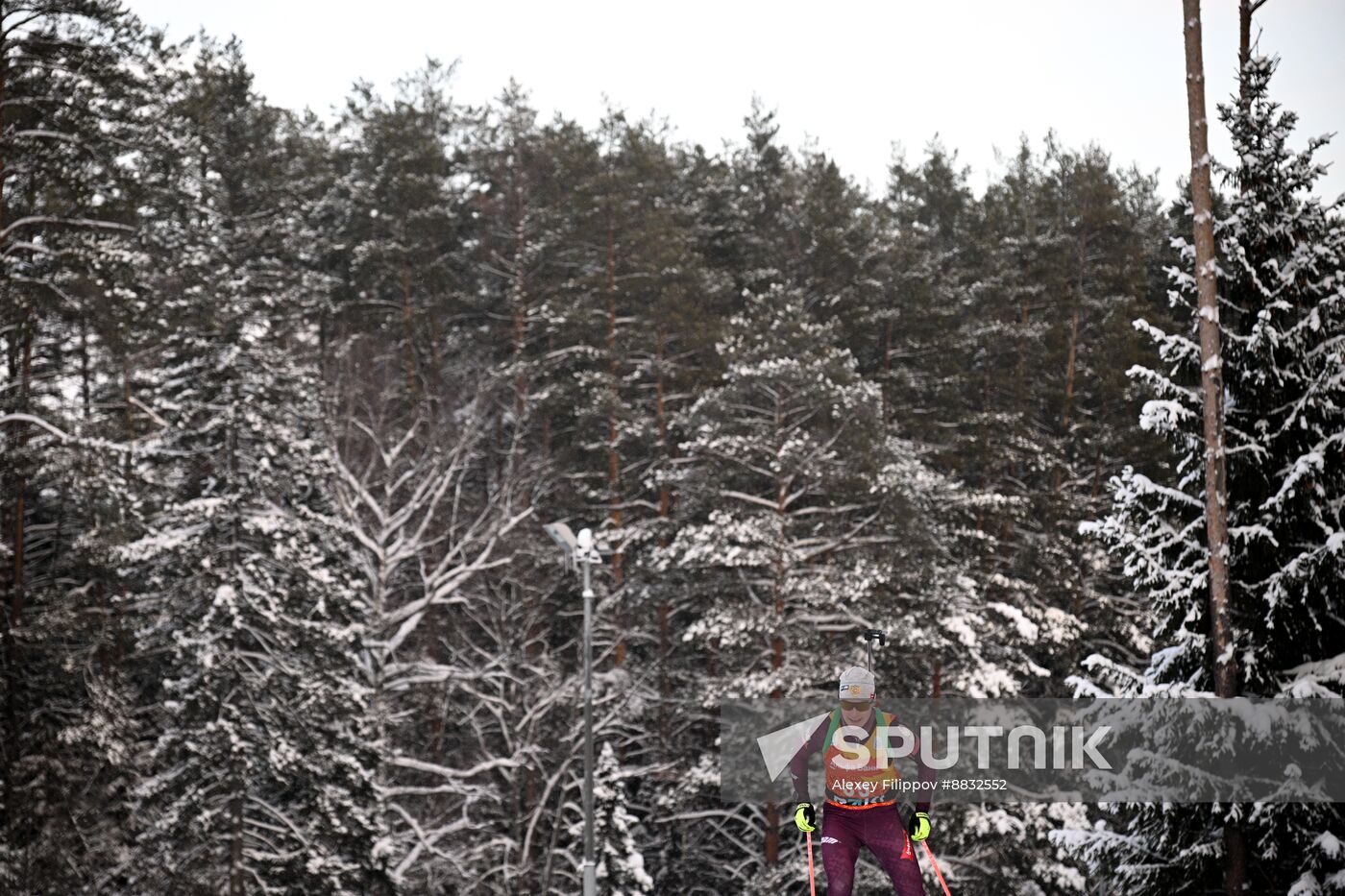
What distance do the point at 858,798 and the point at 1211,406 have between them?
16.5 feet

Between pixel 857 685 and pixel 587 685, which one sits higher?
pixel 857 685

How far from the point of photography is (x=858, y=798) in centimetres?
835

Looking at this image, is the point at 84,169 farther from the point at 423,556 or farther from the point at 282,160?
the point at 423,556

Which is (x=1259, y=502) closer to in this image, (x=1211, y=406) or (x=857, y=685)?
(x=1211, y=406)

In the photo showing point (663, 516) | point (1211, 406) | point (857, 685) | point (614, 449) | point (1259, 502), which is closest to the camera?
point (857, 685)

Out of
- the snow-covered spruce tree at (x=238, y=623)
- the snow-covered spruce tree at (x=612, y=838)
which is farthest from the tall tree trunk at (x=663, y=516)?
the snow-covered spruce tree at (x=238, y=623)

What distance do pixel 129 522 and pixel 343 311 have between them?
13.4m

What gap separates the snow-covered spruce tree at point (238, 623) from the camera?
18250 mm

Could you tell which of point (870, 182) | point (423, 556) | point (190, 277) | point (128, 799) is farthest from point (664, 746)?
point (870, 182)

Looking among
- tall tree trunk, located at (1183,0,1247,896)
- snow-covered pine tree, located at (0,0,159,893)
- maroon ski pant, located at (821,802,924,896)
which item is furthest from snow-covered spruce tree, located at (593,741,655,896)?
maroon ski pant, located at (821,802,924,896)

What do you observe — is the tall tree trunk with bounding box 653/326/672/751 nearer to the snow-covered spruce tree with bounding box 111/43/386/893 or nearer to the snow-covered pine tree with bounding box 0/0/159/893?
the snow-covered spruce tree with bounding box 111/43/386/893

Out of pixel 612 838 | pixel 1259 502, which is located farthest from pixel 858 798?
pixel 612 838

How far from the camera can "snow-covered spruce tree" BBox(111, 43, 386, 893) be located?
18.2 metres

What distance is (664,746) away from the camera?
963 inches
